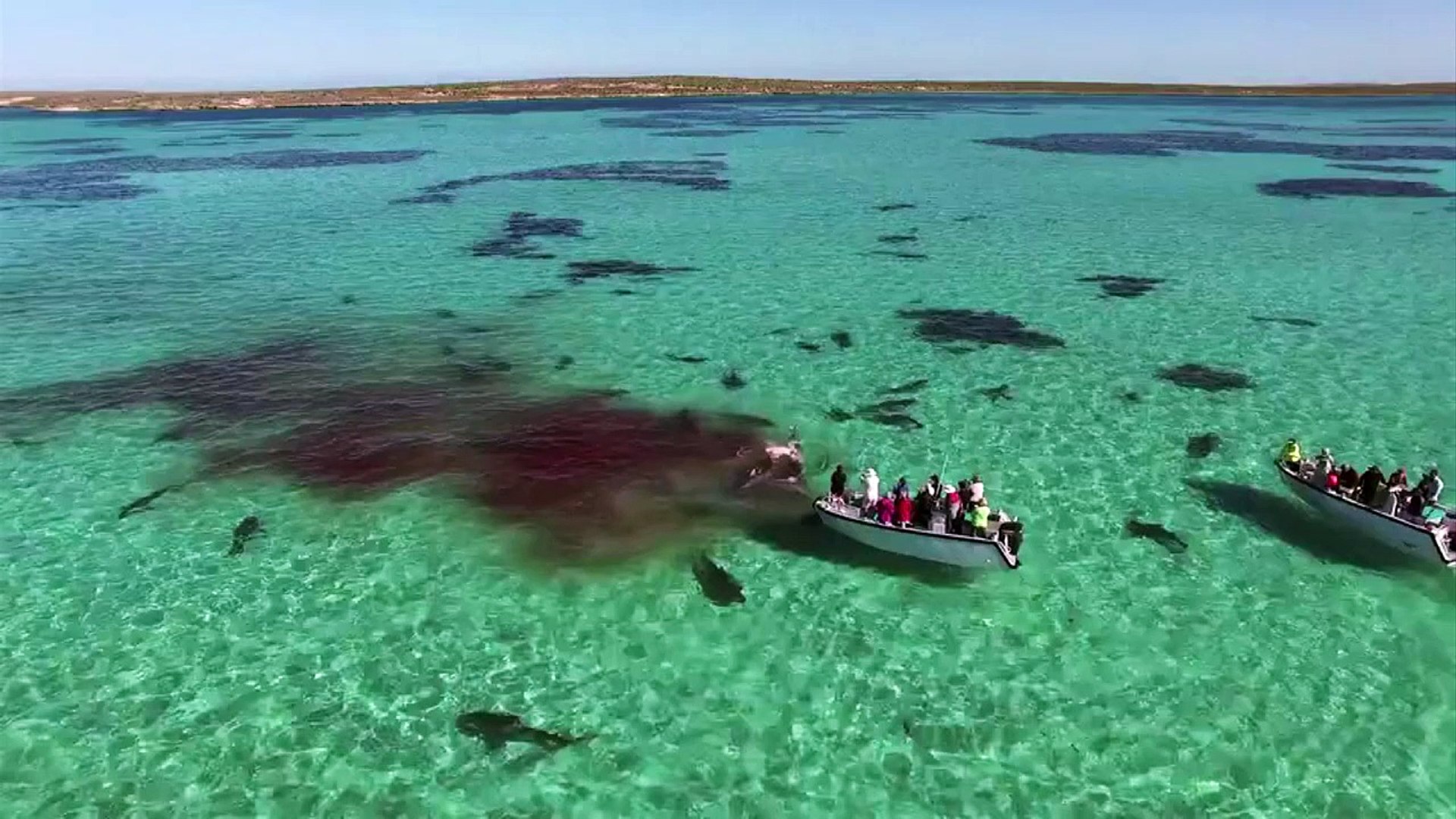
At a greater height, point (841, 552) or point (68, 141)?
point (68, 141)

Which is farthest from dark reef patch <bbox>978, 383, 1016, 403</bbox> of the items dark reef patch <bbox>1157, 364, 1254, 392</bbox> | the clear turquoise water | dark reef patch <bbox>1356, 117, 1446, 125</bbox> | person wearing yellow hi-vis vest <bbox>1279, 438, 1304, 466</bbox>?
dark reef patch <bbox>1356, 117, 1446, 125</bbox>

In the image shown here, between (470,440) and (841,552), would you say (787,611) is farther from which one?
(470,440)

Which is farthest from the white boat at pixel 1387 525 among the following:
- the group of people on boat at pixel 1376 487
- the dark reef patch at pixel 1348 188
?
the dark reef patch at pixel 1348 188

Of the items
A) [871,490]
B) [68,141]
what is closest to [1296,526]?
[871,490]

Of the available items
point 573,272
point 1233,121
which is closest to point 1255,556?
point 573,272

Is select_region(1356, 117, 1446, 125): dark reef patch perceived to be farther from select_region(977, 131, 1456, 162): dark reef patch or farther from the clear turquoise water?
the clear turquoise water

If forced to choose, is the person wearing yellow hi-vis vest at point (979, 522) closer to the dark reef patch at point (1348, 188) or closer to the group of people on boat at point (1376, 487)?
the group of people on boat at point (1376, 487)
